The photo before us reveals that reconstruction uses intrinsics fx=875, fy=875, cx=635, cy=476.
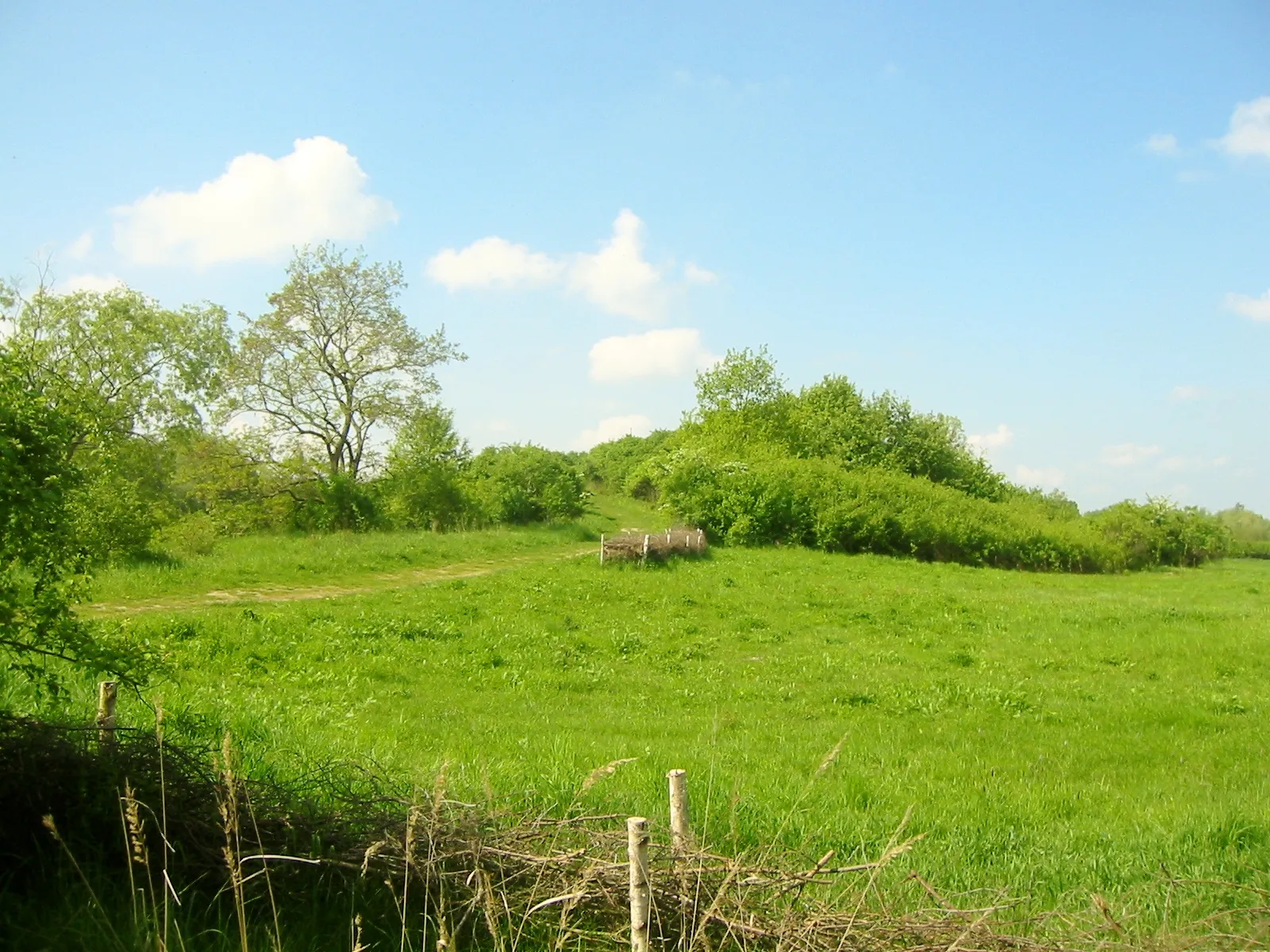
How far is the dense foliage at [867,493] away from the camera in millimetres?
34594

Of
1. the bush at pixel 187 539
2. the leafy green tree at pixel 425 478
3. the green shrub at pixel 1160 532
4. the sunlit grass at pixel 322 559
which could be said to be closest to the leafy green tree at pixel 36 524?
the sunlit grass at pixel 322 559

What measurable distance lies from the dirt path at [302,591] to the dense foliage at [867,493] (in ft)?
32.8

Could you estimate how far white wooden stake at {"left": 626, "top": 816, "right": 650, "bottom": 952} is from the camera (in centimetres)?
327

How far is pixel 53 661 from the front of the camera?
29.9 feet

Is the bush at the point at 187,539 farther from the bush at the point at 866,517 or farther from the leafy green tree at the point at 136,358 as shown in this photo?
the bush at the point at 866,517

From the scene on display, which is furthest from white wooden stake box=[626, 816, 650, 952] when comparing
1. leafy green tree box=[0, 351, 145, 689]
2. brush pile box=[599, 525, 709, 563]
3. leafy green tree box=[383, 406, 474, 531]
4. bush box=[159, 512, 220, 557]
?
leafy green tree box=[383, 406, 474, 531]

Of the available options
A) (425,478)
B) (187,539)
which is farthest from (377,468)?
(187,539)

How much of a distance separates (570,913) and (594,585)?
17.0 metres

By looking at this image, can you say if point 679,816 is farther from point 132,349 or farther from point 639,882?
point 132,349

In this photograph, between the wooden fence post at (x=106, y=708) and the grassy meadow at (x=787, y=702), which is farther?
the grassy meadow at (x=787, y=702)

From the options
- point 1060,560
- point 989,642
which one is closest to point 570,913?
point 989,642

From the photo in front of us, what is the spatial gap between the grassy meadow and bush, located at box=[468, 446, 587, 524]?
10647mm

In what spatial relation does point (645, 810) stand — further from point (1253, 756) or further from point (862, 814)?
point (1253, 756)

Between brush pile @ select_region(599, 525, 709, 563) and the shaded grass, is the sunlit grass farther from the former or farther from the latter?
brush pile @ select_region(599, 525, 709, 563)
